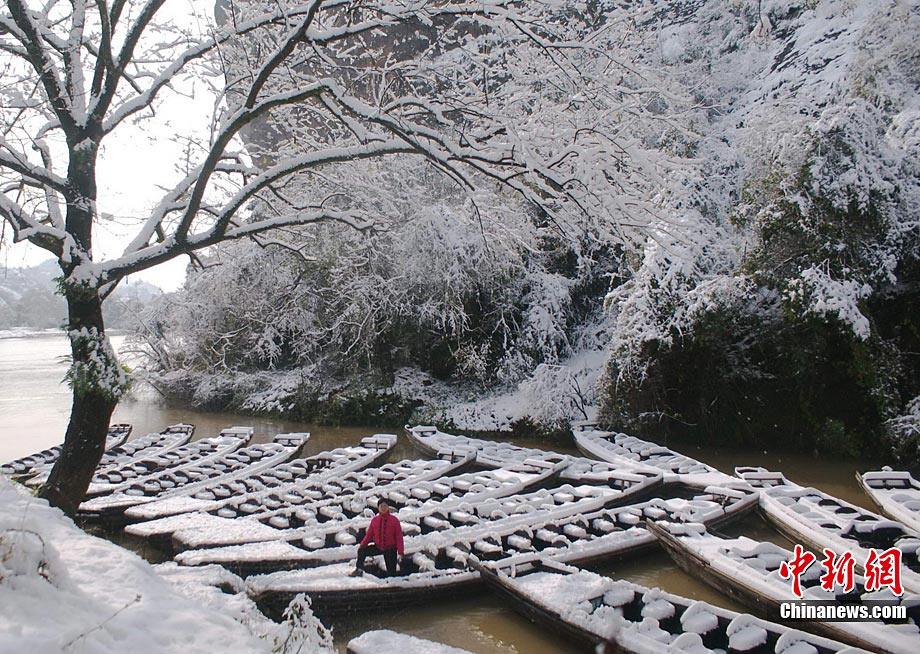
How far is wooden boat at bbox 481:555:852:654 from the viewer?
157 inches

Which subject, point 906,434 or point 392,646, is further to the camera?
point 906,434

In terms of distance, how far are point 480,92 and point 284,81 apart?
2.44 meters

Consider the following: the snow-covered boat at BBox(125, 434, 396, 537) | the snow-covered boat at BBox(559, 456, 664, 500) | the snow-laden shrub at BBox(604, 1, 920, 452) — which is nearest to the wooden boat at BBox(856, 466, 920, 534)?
the snow-covered boat at BBox(559, 456, 664, 500)

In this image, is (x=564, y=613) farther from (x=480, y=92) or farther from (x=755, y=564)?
(x=480, y=92)

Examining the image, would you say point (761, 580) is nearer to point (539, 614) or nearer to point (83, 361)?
point (539, 614)

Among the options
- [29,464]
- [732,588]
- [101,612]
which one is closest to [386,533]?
[101,612]

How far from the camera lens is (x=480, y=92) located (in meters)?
5.39

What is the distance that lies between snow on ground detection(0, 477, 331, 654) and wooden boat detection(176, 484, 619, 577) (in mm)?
1938

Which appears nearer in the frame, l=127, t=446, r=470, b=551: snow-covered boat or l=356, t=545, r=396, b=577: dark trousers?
l=356, t=545, r=396, b=577: dark trousers

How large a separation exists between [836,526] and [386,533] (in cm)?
466

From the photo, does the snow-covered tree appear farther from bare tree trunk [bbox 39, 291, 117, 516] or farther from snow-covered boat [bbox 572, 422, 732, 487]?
snow-covered boat [bbox 572, 422, 732, 487]

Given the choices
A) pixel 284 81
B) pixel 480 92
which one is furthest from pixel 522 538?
pixel 284 81

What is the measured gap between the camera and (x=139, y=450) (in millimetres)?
10586

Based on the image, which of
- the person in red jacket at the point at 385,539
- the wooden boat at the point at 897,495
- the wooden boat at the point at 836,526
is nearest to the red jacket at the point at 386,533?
the person in red jacket at the point at 385,539
